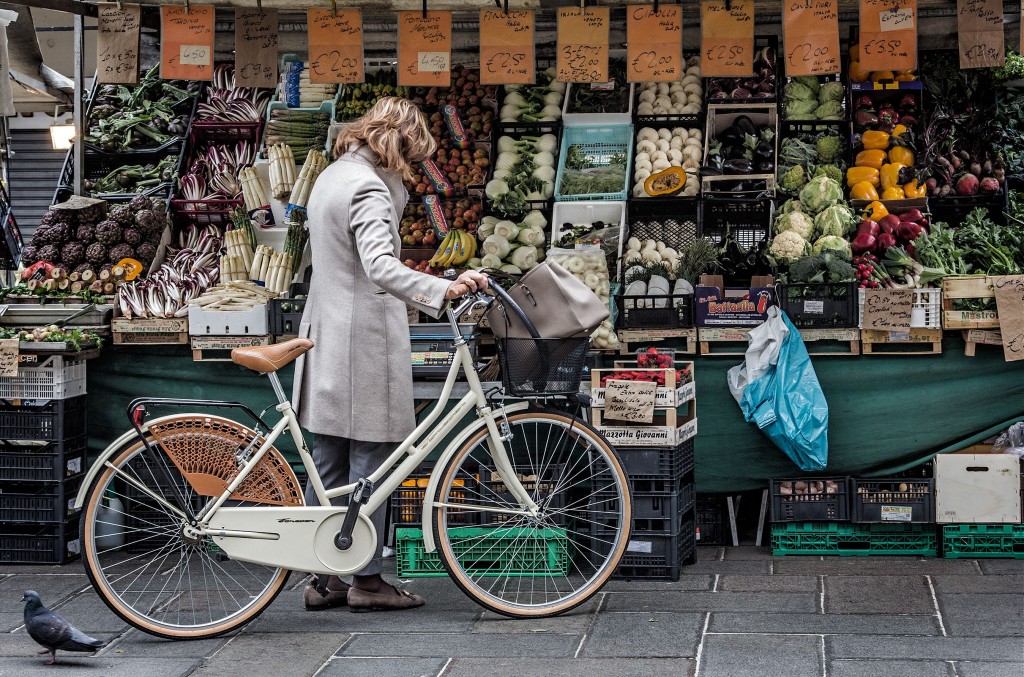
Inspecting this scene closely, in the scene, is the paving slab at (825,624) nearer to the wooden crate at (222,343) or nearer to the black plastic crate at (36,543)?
the wooden crate at (222,343)

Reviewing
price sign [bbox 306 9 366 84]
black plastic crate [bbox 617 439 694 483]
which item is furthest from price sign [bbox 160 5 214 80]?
black plastic crate [bbox 617 439 694 483]

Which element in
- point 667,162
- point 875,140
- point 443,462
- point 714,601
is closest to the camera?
point 443,462

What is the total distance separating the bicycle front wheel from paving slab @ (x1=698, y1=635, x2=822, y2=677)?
62cm

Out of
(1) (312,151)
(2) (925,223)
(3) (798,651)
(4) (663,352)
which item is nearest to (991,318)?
(2) (925,223)

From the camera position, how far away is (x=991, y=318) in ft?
20.3

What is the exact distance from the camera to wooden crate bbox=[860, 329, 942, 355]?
247 inches

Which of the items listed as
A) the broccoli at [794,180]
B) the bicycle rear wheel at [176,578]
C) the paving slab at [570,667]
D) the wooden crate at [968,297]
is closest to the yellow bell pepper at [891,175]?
the broccoli at [794,180]

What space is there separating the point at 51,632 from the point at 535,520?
1.94m

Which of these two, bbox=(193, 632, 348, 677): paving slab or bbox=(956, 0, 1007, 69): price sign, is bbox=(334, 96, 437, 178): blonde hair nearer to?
bbox=(193, 632, 348, 677): paving slab

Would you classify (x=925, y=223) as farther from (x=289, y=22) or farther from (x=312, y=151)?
(x=289, y=22)

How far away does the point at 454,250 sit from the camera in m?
7.26

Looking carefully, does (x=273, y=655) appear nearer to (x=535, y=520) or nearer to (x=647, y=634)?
(x=535, y=520)

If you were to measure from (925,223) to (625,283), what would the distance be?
181 cm

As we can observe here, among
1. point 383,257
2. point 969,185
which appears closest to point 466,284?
point 383,257
